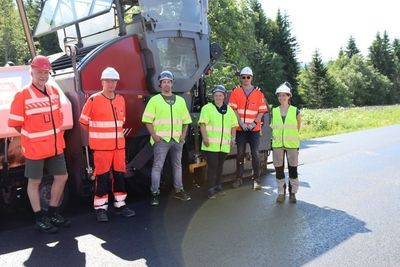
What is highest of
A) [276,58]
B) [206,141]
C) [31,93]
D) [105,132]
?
[276,58]

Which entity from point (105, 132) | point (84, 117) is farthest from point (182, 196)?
point (84, 117)

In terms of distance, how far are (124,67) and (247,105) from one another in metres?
1.96

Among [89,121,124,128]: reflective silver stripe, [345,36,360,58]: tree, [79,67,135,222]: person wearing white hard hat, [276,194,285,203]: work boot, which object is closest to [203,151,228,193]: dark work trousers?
[276,194,285,203]: work boot

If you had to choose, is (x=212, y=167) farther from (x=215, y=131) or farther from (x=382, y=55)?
(x=382, y=55)

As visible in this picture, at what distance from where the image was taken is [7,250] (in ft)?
15.0

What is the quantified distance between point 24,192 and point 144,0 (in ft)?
9.83

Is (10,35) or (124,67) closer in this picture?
(124,67)

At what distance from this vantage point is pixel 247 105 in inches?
283

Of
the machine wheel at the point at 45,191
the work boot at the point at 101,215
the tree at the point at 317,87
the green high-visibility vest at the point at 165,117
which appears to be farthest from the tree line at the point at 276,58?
the work boot at the point at 101,215

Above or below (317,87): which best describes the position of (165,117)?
below

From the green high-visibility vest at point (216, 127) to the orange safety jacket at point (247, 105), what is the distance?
50cm

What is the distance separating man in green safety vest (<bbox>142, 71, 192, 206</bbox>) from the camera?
6.12m

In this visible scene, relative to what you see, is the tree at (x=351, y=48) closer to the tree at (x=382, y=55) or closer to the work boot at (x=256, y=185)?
the tree at (x=382, y=55)

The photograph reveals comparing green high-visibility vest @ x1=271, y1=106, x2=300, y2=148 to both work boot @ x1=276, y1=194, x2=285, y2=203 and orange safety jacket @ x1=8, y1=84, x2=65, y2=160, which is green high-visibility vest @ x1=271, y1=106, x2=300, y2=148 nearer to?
work boot @ x1=276, y1=194, x2=285, y2=203
